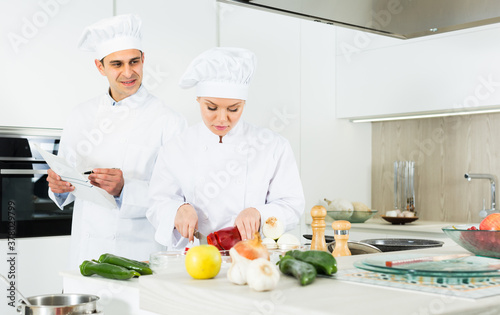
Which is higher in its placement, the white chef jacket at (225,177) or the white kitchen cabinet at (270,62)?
the white kitchen cabinet at (270,62)

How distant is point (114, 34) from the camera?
2539mm

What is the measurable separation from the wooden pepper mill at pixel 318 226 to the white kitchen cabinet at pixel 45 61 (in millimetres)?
1567

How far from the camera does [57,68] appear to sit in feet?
9.39

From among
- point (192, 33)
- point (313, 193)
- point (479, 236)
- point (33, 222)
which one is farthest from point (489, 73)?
point (33, 222)

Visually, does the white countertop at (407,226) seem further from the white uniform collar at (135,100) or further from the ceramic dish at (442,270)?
the ceramic dish at (442,270)

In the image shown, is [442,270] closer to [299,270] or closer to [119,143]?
[299,270]

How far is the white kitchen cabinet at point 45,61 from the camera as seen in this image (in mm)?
2715

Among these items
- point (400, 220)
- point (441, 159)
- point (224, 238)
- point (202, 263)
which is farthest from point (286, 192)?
point (441, 159)

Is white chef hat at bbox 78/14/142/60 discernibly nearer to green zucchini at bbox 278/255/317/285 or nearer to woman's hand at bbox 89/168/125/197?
woman's hand at bbox 89/168/125/197

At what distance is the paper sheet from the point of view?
6.83 ft

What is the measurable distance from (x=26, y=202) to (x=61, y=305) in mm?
1445

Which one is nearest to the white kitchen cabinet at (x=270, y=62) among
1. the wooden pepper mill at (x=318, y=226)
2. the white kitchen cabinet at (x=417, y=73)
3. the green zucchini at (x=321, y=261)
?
the white kitchen cabinet at (x=417, y=73)

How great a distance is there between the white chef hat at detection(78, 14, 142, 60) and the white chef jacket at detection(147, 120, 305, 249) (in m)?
0.49

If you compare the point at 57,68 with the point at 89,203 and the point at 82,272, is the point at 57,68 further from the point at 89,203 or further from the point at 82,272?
the point at 82,272
